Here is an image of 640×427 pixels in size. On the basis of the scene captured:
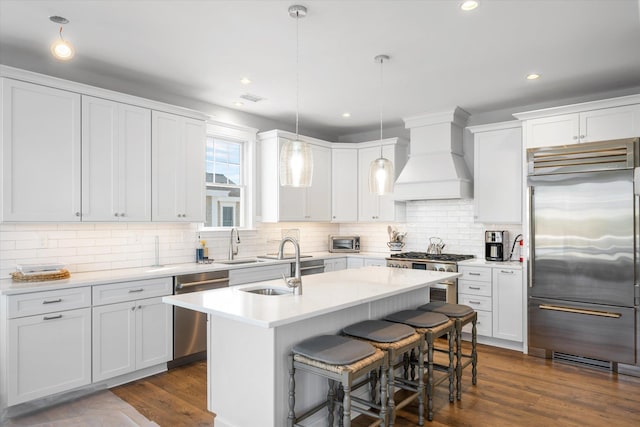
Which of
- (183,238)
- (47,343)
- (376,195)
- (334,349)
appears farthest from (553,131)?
(47,343)

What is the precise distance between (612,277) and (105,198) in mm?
4737

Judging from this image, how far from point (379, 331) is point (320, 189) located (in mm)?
3599

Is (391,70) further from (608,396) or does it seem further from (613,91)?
(608,396)

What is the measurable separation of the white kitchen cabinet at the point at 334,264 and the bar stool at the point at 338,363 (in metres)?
3.23

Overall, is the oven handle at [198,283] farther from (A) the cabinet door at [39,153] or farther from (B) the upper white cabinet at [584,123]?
(B) the upper white cabinet at [584,123]

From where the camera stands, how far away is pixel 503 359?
14.3ft

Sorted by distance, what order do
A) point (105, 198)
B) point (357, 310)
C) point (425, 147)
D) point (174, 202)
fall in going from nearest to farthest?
point (357, 310)
point (105, 198)
point (174, 202)
point (425, 147)

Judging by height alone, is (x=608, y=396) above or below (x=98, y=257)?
below

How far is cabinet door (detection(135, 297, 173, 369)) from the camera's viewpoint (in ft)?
12.2

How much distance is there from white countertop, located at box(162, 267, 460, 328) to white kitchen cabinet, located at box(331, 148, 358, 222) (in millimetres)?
2580

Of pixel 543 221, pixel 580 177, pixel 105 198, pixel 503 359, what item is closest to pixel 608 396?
pixel 503 359

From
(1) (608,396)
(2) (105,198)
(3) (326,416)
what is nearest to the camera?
(3) (326,416)

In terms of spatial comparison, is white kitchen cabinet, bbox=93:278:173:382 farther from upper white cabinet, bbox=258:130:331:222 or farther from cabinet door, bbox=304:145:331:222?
cabinet door, bbox=304:145:331:222

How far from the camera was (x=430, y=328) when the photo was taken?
120 inches
